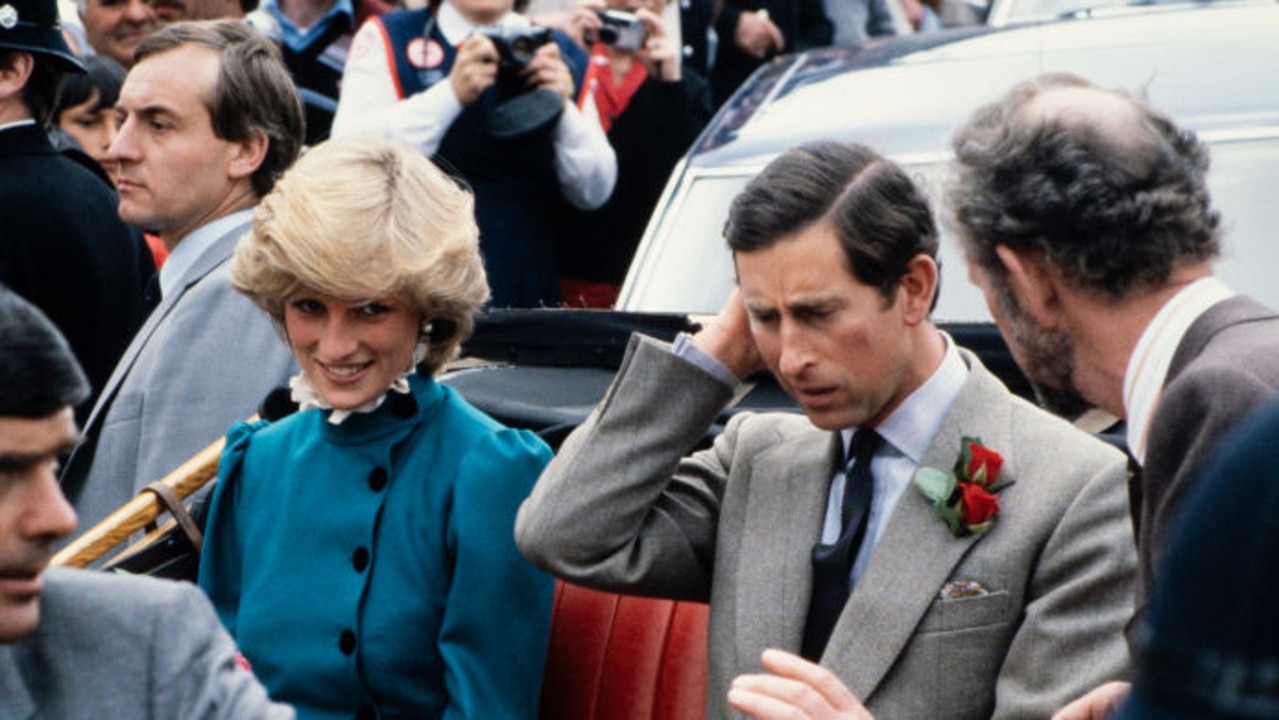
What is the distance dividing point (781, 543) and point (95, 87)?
4699 mm

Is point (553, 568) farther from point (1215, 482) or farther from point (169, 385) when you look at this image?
point (1215, 482)

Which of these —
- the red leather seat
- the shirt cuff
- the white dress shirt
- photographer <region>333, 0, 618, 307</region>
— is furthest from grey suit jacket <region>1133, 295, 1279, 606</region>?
photographer <region>333, 0, 618, 307</region>

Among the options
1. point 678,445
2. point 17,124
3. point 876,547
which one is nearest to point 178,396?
point 678,445

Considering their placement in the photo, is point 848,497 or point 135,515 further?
point 135,515

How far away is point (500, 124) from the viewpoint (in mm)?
6934

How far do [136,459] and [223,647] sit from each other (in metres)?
1.99

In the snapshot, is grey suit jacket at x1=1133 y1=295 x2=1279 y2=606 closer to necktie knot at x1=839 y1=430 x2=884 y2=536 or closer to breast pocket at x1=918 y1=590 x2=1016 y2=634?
breast pocket at x1=918 y1=590 x2=1016 y2=634

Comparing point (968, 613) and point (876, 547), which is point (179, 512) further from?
point (968, 613)

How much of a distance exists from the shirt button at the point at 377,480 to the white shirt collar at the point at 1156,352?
4.64ft

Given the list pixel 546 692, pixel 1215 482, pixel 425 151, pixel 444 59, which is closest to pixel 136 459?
pixel 546 692

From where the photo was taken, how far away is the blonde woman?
3.88 m

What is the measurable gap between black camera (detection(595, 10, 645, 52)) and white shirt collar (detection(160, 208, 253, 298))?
2.52 metres

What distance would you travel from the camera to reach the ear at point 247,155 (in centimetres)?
525

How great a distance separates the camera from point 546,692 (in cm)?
417
